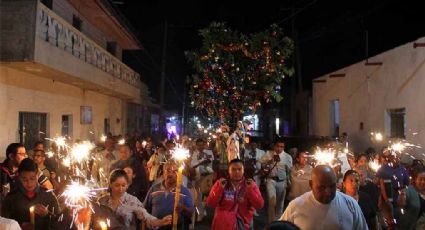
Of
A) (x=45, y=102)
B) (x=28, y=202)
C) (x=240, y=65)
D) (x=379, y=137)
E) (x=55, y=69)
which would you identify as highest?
(x=240, y=65)

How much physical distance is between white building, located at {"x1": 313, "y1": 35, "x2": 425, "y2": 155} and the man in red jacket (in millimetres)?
8515

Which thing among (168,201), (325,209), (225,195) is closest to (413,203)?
(225,195)

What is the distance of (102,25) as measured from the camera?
2091 centimetres

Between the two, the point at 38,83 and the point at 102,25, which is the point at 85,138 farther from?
the point at 38,83

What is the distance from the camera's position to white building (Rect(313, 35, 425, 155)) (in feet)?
44.6

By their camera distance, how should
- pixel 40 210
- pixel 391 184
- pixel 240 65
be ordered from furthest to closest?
pixel 240 65, pixel 391 184, pixel 40 210

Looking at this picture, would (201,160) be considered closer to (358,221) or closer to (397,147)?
(397,147)

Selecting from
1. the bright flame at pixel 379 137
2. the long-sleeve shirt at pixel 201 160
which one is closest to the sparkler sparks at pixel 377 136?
the bright flame at pixel 379 137

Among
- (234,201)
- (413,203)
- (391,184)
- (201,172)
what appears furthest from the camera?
(201,172)

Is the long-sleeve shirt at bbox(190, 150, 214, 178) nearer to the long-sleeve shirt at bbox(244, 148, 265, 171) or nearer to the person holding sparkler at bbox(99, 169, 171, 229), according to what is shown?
the long-sleeve shirt at bbox(244, 148, 265, 171)

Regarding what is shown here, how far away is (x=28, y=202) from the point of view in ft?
17.0

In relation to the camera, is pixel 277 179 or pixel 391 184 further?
pixel 277 179

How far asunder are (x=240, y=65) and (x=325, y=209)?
11581 mm

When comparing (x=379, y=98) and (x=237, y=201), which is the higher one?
(x=379, y=98)
